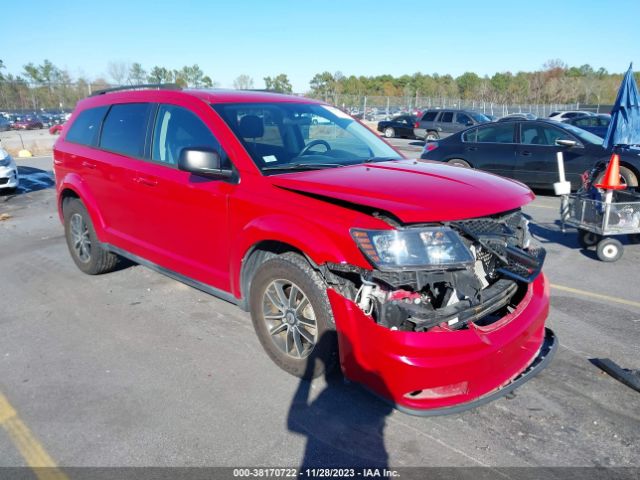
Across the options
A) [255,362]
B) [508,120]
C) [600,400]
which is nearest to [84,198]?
[255,362]

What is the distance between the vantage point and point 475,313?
289 centimetres

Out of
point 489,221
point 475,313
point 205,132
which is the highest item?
point 205,132

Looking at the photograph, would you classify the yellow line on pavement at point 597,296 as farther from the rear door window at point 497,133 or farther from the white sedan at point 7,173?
the white sedan at point 7,173

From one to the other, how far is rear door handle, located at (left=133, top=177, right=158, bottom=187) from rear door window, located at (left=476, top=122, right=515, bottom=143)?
864 cm

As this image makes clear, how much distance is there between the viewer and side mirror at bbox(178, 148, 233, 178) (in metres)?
3.41

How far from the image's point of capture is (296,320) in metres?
3.29

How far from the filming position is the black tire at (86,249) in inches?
211

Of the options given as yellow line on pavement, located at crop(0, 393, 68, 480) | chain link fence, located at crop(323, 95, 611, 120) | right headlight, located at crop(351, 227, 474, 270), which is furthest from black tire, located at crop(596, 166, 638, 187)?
chain link fence, located at crop(323, 95, 611, 120)

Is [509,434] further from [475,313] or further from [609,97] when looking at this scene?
[609,97]

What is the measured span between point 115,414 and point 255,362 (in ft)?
3.29

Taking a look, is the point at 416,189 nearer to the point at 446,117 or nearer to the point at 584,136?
the point at 584,136

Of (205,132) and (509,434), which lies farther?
(205,132)

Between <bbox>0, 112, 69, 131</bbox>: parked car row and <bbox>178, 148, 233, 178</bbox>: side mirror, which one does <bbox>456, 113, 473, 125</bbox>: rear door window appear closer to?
<bbox>178, 148, 233, 178</bbox>: side mirror

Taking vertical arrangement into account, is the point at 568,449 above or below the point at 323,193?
below
